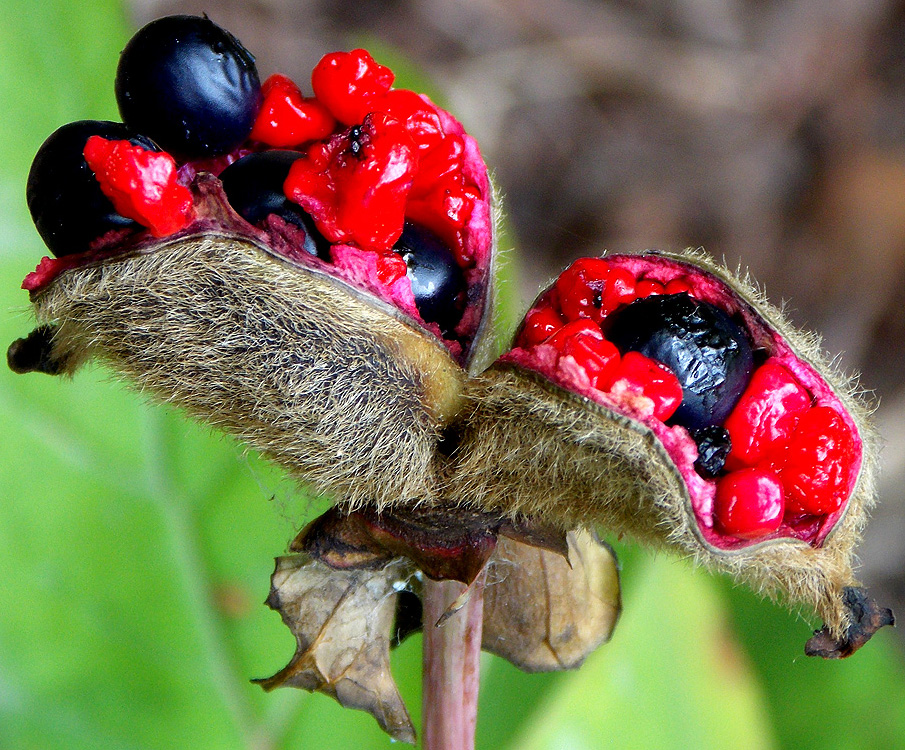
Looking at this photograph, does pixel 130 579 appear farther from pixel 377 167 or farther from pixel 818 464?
pixel 818 464

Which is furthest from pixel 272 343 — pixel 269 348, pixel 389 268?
pixel 389 268

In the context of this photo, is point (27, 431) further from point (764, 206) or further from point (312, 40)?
point (764, 206)

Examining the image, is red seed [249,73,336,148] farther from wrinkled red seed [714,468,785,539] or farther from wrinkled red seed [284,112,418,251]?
wrinkled red seed [714,468,785,539]

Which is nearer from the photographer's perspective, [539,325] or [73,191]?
[73,191]

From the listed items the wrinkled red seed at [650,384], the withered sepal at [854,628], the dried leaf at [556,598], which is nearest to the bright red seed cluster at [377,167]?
the wrinkled red seed at [650,384]

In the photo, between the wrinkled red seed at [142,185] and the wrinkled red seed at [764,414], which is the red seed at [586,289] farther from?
the wrinkled red seed at [142,185]

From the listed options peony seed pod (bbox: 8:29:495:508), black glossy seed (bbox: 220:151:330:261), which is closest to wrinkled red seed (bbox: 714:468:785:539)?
peony seed pod (bbox: 8:29:495:508)
